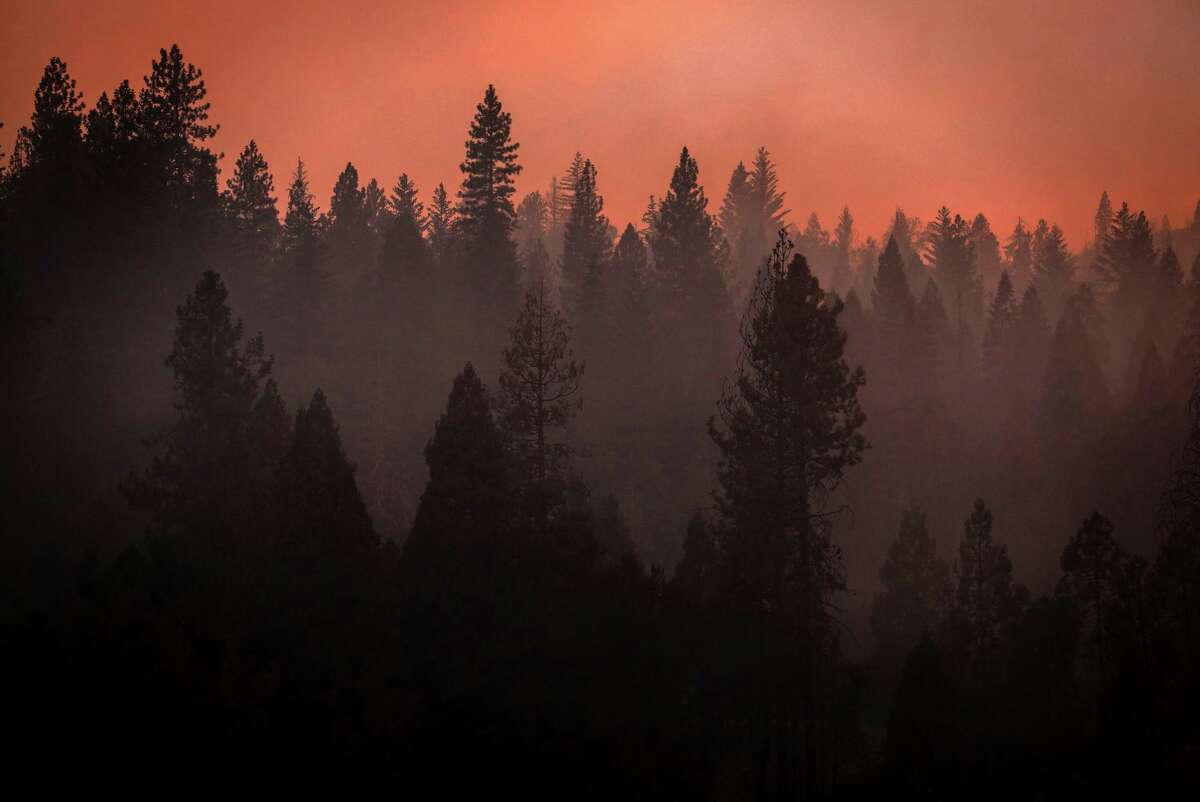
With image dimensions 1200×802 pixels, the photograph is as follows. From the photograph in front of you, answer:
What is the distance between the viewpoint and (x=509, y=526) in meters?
26.8

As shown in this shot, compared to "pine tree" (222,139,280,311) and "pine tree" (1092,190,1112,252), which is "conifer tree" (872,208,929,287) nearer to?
"pine tree" (1092,190,1112,252)

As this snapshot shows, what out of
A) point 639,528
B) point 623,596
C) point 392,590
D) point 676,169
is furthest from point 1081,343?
point 392,590

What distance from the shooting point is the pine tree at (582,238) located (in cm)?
7169

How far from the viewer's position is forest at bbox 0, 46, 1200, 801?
2209cm

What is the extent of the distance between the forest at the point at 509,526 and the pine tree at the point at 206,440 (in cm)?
13

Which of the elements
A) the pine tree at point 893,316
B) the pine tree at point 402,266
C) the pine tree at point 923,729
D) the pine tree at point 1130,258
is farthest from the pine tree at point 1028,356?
the pine tree at point 923,729

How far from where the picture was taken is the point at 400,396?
5719cm

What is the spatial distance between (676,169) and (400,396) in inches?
1106

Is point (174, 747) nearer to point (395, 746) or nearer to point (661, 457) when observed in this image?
point (395, 746)

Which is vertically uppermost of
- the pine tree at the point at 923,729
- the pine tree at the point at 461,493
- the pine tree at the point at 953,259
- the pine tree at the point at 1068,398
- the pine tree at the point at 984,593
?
the pine tree at the point at 953,259

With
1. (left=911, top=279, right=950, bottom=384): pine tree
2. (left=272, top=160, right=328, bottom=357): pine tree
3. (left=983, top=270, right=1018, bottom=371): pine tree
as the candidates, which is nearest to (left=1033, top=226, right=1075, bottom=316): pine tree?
(left=983, top=270, right=1018, bottom=371): pine tree

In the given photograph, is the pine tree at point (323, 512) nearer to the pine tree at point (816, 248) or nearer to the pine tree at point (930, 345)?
the pine tree at point (930, 345)

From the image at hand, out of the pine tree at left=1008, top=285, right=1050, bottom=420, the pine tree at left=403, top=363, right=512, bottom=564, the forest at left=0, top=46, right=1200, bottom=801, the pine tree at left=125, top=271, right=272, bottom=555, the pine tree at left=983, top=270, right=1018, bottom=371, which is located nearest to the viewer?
the forest at left=0, top=46, right=1200, bottom=801

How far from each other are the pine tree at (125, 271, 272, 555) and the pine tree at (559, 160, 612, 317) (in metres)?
39.3
